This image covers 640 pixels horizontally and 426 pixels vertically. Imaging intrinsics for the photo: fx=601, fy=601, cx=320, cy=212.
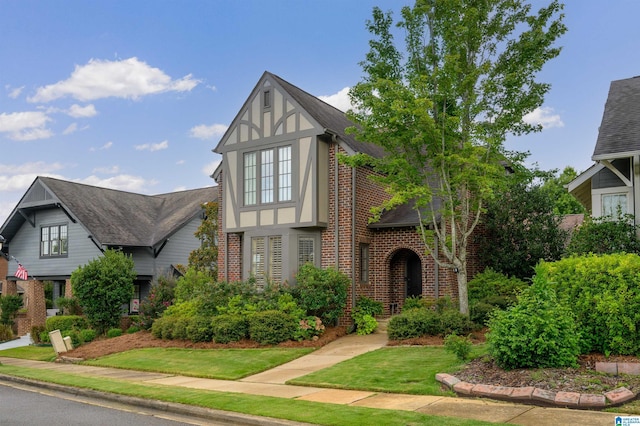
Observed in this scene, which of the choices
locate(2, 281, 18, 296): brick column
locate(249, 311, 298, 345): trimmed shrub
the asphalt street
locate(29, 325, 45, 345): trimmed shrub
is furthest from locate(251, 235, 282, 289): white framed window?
locate(2, 281, 18, 296): brick column

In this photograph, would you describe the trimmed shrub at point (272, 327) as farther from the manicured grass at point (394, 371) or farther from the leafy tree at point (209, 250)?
the leafy tree at point (209, 250)

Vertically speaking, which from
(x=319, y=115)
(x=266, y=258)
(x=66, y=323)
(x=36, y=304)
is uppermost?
(x=319, y=115)

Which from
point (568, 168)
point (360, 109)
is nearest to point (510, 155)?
point (360, 109)

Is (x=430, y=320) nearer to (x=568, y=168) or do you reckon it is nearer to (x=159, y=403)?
(x=159, y=403)

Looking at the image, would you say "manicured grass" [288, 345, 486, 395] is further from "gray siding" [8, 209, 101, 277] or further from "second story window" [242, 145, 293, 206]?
"gray siding" [8, 209, 101, 277]

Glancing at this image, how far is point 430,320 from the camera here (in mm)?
15781

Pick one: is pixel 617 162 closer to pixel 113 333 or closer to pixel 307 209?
pixel 307 209

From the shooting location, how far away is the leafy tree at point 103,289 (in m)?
23.1

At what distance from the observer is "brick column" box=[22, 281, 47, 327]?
30.4 metres

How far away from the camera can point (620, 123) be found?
16.5 meters

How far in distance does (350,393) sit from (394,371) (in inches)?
59.6

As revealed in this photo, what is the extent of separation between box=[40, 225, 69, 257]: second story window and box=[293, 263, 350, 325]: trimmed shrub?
52.2 feet

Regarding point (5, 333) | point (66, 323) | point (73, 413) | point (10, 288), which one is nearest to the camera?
point (73, 413)

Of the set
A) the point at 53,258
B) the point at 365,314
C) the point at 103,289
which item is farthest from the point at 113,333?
the point at 365,314
